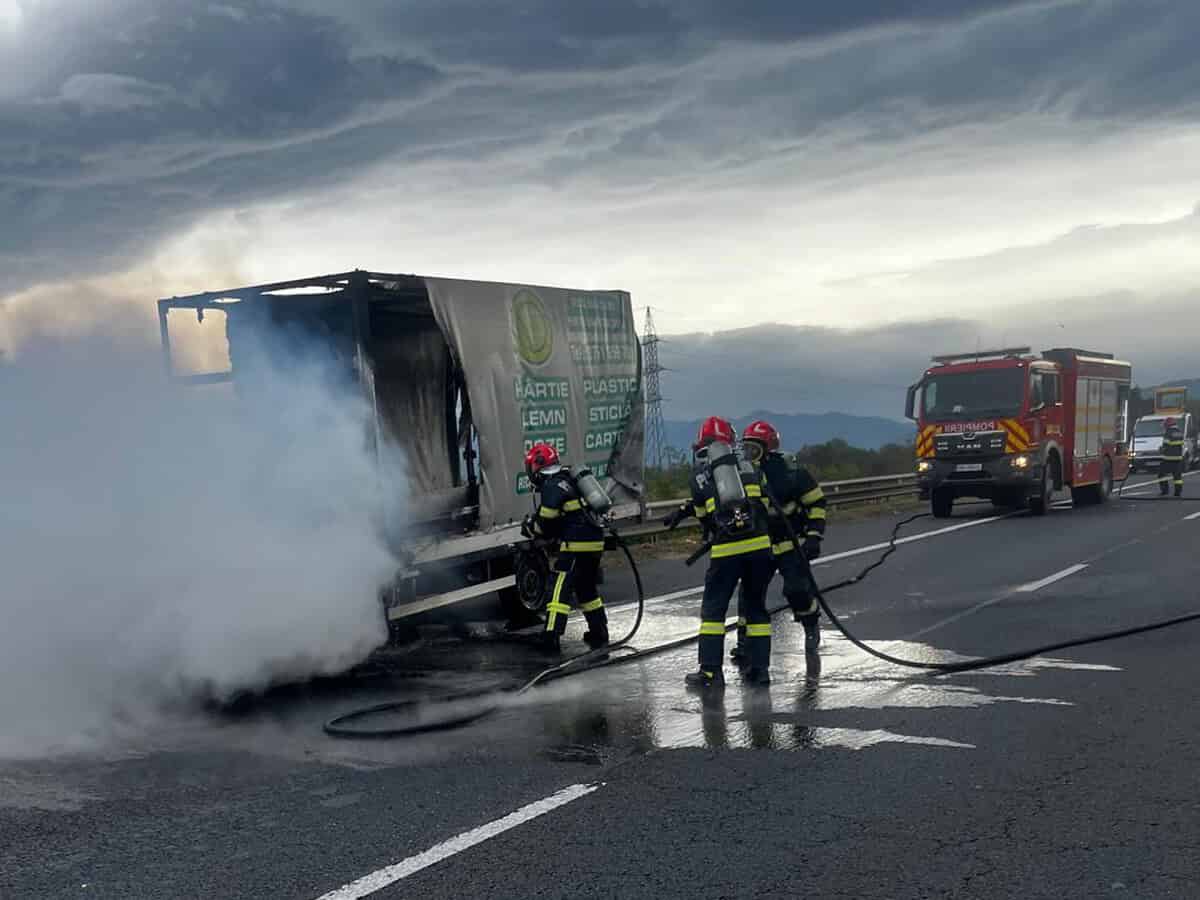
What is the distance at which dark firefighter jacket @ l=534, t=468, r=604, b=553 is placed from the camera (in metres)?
9.29

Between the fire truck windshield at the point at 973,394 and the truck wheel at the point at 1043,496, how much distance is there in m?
1.35

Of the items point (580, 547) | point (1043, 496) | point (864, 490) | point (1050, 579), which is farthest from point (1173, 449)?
point (580, 547)

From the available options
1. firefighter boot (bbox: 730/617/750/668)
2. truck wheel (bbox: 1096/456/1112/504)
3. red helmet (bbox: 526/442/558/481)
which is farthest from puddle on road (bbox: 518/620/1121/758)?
truck wheel (bbox: 1096/456/1112/504)

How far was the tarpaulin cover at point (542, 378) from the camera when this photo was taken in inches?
390

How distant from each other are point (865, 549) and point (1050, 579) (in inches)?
162

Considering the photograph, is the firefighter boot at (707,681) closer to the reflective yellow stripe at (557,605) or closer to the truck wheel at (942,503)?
the reflective yellow stripe at (557,605)

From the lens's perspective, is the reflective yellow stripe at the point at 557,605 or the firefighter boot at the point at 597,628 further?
the firefighter boot at the point at 597,628

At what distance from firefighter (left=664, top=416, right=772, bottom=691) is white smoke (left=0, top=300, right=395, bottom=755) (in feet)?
7.57

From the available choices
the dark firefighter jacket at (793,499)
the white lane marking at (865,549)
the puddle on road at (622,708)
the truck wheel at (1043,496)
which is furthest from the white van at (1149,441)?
the puddle on road at (622,708)

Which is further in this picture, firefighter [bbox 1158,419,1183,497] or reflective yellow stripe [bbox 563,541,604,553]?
firefighter [bbox 1158,419,1183,497]

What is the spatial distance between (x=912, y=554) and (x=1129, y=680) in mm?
8431

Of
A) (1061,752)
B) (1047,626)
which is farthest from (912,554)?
(1061,752)

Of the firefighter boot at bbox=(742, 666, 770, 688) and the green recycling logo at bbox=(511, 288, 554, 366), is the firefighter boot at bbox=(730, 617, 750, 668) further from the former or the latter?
the green recycling logo at bbox=(511, 288, 554, 366)

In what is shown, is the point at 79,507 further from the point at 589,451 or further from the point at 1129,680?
the point at 1129,680
